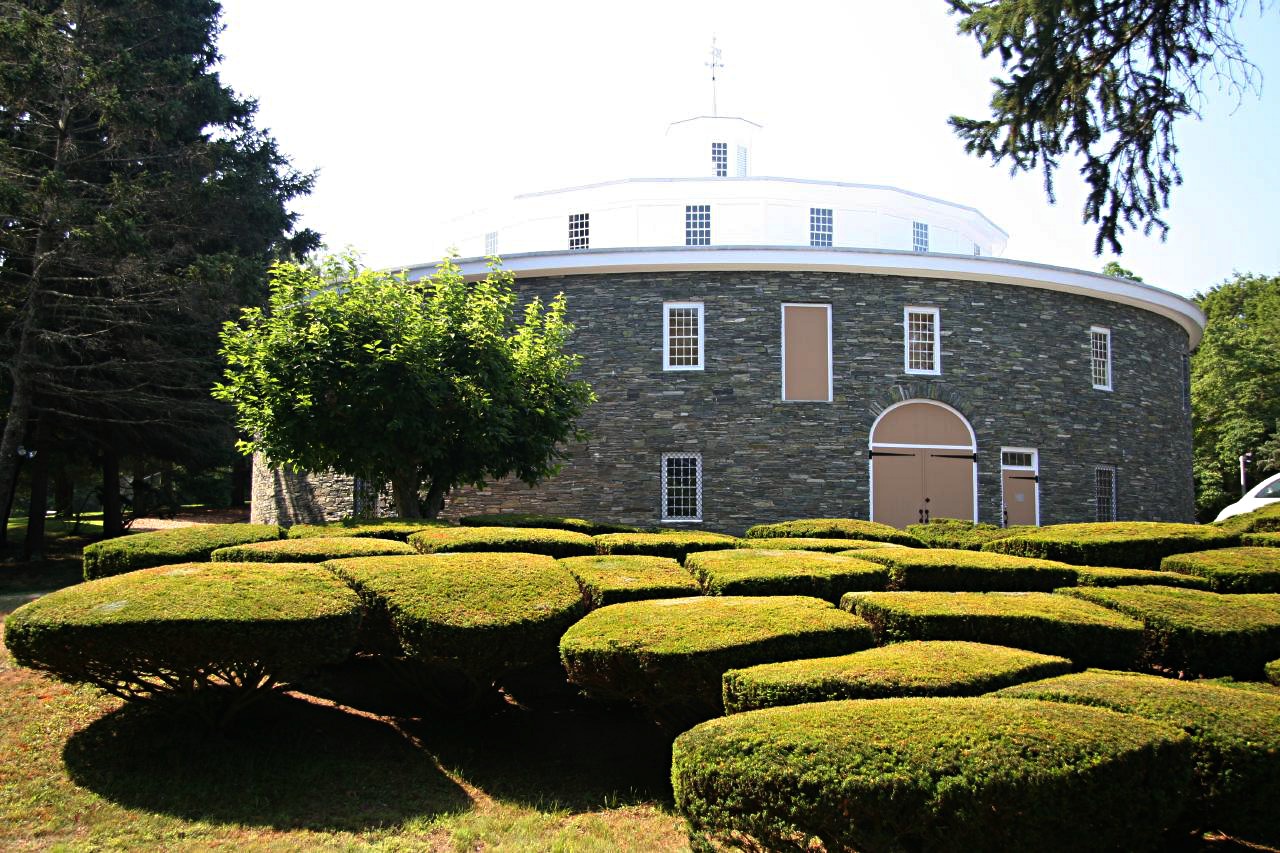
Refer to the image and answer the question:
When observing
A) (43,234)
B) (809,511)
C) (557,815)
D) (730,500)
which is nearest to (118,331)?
(43,234)

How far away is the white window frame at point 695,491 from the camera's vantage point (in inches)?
783

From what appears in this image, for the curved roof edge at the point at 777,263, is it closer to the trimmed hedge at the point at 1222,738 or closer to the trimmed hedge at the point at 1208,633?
the trimmed hedge at the point at 1208,633

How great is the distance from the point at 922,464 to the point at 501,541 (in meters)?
13.2

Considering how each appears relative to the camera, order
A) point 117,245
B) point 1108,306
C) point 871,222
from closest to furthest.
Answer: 1. point 117,245
2. point 1108,306
3. point 871,222

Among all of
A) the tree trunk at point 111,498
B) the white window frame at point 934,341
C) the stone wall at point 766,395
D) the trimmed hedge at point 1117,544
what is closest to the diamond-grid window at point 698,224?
the stone wall at point 766,395

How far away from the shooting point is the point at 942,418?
20.7 metres

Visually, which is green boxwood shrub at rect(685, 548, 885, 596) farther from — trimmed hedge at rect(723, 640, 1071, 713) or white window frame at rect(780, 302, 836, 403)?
white window frame at rect(780, 302, 836, 403)

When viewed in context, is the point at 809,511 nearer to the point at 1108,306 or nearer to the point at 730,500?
the point at 730,500

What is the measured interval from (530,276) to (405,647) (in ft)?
48.2

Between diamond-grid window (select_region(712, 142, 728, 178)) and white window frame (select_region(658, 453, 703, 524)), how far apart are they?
675 inches

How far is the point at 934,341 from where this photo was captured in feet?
67.8

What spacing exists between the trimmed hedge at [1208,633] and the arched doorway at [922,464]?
12.7m

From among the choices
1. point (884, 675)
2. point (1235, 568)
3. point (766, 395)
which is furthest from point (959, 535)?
point (766, 395)

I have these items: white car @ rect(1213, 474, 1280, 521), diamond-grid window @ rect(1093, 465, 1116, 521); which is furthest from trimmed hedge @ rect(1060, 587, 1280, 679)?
diamond-grid window @ rect(1093, 465, 1116, 521)
